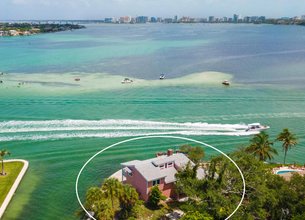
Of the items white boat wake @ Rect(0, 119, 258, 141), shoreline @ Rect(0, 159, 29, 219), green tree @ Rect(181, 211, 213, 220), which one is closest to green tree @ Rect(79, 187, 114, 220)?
green tree @ Rect(181, 211, 213, 220)

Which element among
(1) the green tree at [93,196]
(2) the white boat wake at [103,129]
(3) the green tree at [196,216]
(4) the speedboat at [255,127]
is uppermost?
(3) the green tree at [196,216]

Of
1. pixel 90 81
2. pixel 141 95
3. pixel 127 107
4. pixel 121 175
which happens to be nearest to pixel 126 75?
pixel 90 81

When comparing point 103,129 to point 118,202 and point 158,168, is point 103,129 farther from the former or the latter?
point 118,202

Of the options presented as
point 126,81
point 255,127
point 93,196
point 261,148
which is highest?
point 261,148

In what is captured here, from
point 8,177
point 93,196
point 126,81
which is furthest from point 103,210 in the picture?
point 126,81

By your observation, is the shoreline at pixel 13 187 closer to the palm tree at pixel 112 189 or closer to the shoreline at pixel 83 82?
the palm tree at pixel 112 189

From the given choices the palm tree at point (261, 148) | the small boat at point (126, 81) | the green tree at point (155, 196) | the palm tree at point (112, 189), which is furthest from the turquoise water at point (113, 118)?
the green tree at point (155, 196)

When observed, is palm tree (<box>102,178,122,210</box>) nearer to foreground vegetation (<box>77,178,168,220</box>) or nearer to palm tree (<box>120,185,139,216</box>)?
foreground vegetation (<box>77,178,168,220</box>)
